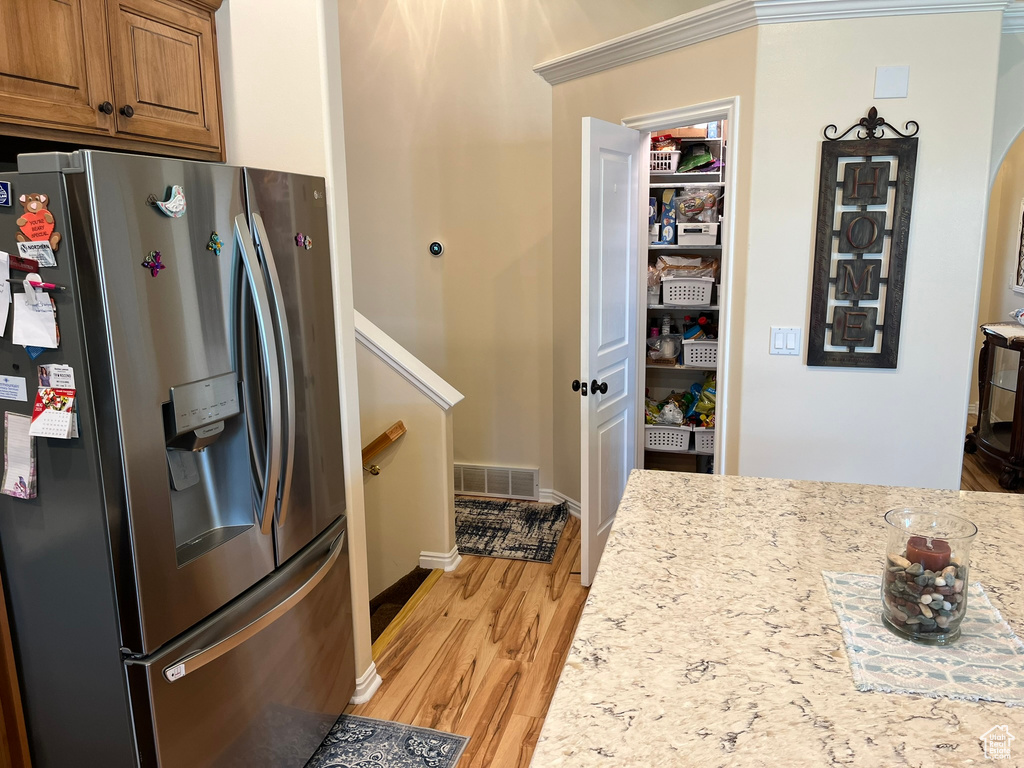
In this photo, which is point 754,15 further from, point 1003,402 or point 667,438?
point 1003,402

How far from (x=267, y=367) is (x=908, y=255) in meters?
2.38

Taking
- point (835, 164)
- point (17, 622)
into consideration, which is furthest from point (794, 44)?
point (17, 622)

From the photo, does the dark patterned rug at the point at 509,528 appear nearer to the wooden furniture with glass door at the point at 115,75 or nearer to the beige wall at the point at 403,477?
the beige wall at the point at 403,477

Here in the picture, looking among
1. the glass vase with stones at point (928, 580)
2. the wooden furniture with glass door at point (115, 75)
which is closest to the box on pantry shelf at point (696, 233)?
the wooden furniture with glass door at point (115, 75)

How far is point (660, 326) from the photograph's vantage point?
181 inches

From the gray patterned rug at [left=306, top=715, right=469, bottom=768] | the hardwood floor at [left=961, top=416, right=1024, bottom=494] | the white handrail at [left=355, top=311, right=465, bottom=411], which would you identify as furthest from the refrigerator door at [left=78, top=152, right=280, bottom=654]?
the hardwood floor at [left=961, top=416, right=1024, bottom=494]

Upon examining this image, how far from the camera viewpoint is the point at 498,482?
458cm

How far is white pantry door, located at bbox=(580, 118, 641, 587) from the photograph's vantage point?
10.1ft

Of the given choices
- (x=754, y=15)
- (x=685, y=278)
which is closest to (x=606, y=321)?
(x=685, y=278)

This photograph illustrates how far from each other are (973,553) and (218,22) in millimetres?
2366

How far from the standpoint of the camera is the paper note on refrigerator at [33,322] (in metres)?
1.49

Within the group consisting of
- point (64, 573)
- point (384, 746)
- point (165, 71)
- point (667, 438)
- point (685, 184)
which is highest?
point (165, 71)

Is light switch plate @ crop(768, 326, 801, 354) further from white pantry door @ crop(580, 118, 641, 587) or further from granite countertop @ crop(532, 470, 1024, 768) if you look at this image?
granite countertop @ crop(532, 470, 1024, 768)

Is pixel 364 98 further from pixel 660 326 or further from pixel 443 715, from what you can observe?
pixel 443 715
